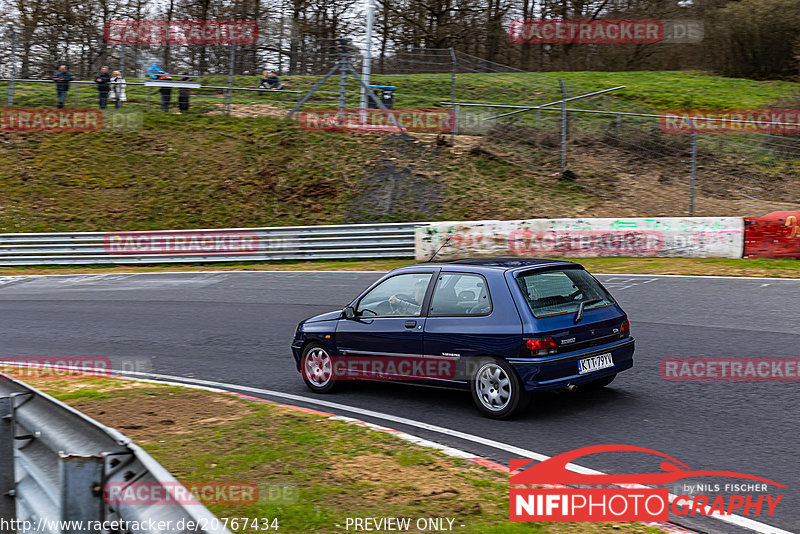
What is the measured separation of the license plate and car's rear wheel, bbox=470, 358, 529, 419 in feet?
1.96

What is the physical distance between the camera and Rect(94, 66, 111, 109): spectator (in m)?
28.6

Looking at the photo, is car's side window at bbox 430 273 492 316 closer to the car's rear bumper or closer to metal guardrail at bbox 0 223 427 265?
the car's rear bumper

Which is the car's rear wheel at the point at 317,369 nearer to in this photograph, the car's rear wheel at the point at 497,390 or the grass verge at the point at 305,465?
the grass verge at the point at 305,465

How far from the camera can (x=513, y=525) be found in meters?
4.63

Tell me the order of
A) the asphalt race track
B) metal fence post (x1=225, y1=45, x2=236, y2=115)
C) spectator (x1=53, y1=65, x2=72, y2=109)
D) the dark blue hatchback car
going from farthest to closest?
spectator (x1=53, y1=65, x2=72, y2=109) < metal fence post (x1=225, y1=45, x2=236, y2=115) < the dark blue hatchback car < the asphalt race track

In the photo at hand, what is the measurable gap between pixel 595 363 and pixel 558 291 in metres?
0.75

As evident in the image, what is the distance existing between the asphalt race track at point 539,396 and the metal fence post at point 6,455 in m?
3.53

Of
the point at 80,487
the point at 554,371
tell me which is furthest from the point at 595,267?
the point at 80,487

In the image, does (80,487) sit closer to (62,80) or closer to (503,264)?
(503,264)

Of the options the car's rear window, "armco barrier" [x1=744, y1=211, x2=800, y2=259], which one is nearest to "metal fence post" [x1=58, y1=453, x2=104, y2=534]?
the car's rear window

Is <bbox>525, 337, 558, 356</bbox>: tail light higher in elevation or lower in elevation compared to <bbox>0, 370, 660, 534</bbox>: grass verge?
higher

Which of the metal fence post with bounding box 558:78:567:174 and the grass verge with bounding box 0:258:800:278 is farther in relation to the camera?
the metal fence post with bounding box 558:78:567:174

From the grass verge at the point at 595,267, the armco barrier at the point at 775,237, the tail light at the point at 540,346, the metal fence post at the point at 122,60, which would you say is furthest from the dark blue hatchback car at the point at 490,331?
the metal fence post at the point at 122,60

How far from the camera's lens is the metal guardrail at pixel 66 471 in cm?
277
